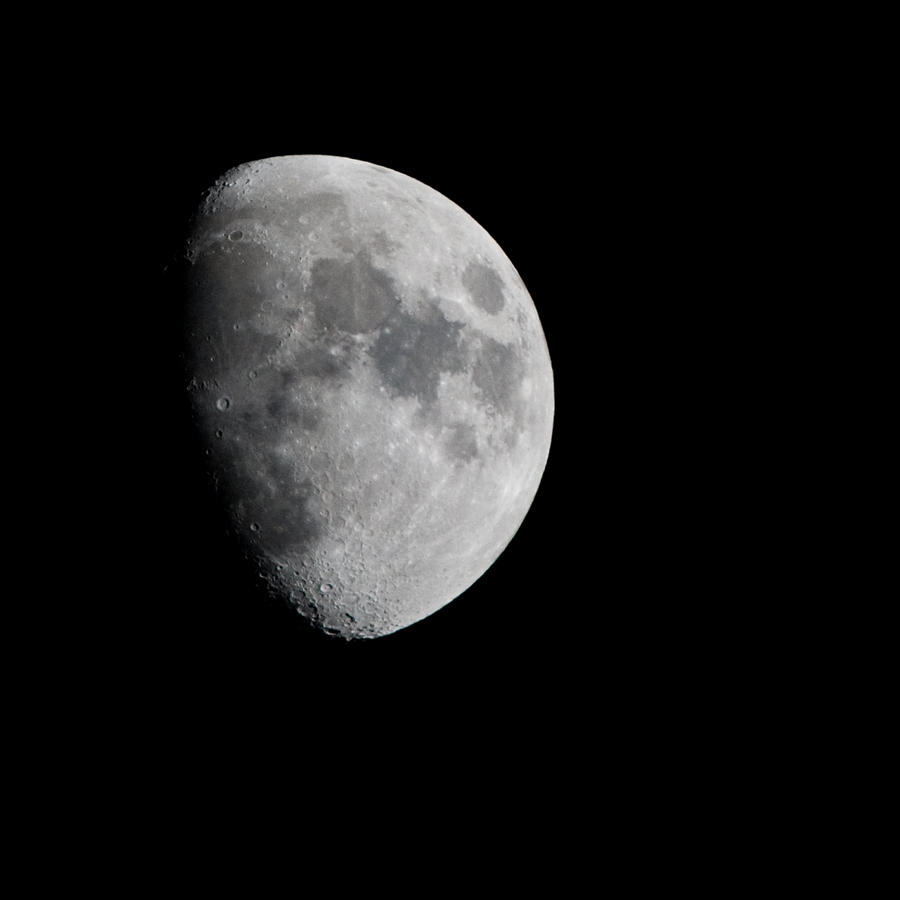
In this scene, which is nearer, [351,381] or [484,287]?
[351,381]

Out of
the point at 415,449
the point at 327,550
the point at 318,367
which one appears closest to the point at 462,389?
the point at 415,449

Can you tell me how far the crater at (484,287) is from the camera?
3367mm

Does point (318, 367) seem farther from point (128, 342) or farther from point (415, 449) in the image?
point (128, 342)

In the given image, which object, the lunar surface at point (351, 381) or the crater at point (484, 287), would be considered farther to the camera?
the crater at point (484, 287)

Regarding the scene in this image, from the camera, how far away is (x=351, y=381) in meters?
3.04

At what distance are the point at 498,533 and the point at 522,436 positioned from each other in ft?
1.36

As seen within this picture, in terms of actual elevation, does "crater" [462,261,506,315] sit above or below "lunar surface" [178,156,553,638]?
above

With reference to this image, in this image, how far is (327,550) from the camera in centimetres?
325

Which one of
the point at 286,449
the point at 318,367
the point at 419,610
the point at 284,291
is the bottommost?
the point at 419,610

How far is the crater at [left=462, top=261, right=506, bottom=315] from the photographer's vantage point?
Result: 133 inches

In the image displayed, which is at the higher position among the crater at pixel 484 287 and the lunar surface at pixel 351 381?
the crater at pixel 484 287

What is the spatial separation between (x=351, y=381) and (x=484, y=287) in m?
0.72

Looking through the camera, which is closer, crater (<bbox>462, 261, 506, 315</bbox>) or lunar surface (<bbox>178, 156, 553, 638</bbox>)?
lunar surface (<bbox>178, 156, 553, 638</bbox>)

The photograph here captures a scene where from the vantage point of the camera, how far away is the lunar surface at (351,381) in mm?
3051
